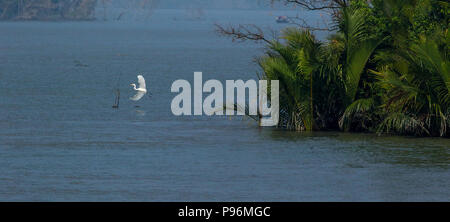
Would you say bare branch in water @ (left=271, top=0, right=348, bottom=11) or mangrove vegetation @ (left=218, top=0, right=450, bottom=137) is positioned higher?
bare branch in water @ (left=271, top=0, right=348, bottom=11)

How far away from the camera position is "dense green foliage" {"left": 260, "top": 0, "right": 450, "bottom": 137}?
77.6 ft

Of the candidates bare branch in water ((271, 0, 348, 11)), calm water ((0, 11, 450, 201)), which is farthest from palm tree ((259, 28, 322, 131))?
bare branch in water ((271, 0, 348, 11))

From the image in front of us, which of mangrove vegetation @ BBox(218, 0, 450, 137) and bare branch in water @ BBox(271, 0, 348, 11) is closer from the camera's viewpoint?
mangrove vegetation @ BBox(218, 0, 450, 137)

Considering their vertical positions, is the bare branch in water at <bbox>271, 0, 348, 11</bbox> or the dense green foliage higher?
the bare branch in water at <bbox>271, 0, 348, 11</bbox>

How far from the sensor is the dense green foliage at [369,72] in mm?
23656

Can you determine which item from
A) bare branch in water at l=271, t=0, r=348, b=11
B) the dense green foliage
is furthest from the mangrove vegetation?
bare branch in water at l=271, t=0, r=348, b=11

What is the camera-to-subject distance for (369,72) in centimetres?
2489

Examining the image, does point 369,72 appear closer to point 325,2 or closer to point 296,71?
point 296,71

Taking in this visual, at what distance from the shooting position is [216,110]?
3159 centimetres

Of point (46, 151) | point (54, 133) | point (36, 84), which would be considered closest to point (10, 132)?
point (54, 133)

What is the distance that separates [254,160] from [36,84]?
28.2 metres

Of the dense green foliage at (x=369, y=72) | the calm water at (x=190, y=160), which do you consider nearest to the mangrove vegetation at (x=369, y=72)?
the dense green foliage at (x=369, y=72)

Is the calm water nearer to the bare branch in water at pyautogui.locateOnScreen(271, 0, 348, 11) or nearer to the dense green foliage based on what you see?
the dense green foliage
